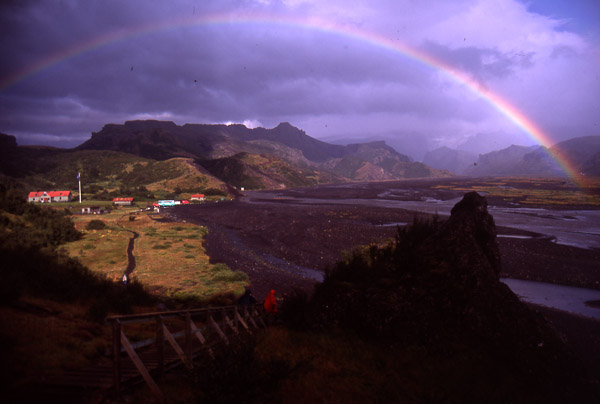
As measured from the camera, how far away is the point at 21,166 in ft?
514

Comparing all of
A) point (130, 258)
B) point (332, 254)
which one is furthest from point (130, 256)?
point (332, 254)

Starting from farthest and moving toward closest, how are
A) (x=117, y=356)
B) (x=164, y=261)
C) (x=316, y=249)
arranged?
(x=316, y=249), (x=164, y=261), (x=117, y=356)

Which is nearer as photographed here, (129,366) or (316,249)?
(129,366)

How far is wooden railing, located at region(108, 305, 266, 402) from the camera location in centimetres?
521

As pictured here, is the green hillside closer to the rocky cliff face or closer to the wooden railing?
the wooden railing

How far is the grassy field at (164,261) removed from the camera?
2367 centimetres

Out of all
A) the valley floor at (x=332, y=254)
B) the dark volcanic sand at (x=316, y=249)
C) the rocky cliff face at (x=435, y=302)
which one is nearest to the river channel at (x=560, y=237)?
the valley floor at (x=332, y=254)

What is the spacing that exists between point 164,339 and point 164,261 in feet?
86.4

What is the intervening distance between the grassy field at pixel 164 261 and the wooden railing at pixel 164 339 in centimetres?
928

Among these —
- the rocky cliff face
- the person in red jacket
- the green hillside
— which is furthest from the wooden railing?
the green hillside

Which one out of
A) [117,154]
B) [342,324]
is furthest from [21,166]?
[342,324]

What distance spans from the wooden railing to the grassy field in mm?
9281

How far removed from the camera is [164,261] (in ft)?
105

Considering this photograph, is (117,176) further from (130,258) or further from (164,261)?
(164,261)
